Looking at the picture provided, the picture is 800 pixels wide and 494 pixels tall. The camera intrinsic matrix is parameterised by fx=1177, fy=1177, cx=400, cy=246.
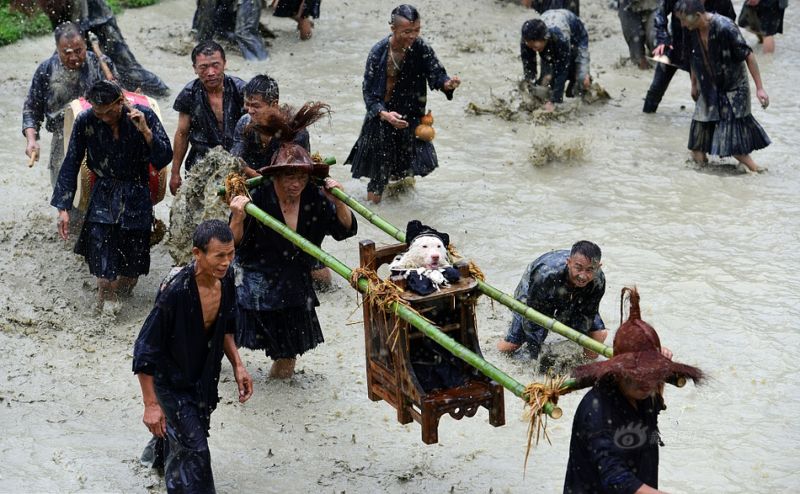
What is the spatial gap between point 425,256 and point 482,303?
287 centimetres

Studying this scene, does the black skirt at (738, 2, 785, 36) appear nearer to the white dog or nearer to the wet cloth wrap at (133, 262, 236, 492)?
the white dog

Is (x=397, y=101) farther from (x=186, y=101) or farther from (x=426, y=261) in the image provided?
(x=426, y=261)

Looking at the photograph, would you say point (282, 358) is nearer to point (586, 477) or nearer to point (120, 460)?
point (120, 460)

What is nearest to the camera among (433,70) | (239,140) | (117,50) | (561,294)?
(561,294)

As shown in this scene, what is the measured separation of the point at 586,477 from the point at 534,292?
2.42m

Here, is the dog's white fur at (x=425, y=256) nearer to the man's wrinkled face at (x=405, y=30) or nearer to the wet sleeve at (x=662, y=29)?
the man's wrinkled face at (x=405, y=30)

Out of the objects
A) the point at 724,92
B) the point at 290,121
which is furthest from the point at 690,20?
the point at 290,121

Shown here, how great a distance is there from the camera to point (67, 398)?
6.68 metres

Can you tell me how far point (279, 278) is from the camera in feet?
21.3

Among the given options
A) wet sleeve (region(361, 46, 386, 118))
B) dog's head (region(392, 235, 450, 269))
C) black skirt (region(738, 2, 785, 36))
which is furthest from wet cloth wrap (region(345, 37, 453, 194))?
black skirt (region(738, 2, 785, 36))

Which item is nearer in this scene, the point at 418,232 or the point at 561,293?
the point at 418,232

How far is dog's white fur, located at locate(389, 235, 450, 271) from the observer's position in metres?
5.31

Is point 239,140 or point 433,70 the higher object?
point 433,70

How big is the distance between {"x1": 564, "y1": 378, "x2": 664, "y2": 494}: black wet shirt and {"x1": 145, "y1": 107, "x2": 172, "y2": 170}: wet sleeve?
3934 mm
